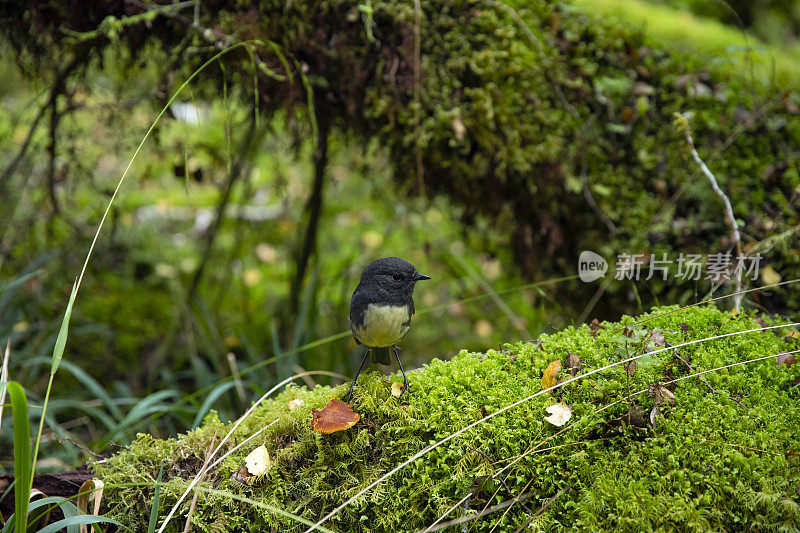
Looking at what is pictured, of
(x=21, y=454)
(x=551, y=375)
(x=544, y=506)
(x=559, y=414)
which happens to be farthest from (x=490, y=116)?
(x=21, y=454)

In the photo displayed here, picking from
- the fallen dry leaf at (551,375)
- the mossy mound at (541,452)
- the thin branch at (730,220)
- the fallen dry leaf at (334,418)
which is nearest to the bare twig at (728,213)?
the thin branch at (730,220)

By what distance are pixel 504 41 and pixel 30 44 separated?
2.87m

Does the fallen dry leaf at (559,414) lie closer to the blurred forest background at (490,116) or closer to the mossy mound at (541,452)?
the mossy mound at (541,452)

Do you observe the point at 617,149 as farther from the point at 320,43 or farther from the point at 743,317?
the point at 320,43

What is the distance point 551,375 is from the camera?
2061 millimetres

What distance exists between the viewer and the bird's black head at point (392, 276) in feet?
6.55

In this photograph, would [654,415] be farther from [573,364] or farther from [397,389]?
[397,389]

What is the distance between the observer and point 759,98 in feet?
11.3

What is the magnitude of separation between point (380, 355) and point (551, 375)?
2.16 ft

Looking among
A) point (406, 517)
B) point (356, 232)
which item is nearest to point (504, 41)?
point (406, 517)

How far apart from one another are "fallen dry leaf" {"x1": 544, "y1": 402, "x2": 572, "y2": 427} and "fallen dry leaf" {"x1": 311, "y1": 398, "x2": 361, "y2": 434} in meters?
0.67

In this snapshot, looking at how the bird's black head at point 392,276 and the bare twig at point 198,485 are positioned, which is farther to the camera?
the bird's black head at point 392,276

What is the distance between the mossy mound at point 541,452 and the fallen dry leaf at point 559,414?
0.13 ft

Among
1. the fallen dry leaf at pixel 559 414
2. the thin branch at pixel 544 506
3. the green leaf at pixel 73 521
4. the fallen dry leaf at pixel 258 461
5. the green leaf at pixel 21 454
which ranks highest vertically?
Result: the green leaf at pixel 21 454
